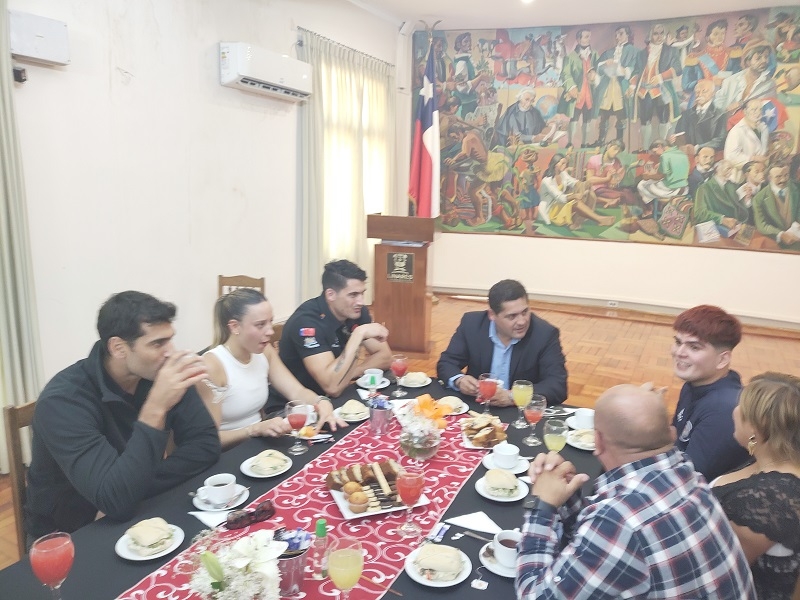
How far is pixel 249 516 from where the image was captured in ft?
5.32

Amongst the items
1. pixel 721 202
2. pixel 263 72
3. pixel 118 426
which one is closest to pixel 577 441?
pixel 118 426

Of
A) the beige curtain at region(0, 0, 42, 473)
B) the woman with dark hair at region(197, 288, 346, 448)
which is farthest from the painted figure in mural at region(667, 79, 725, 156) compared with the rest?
the beige curtain at region(0, 0, 42, 473)

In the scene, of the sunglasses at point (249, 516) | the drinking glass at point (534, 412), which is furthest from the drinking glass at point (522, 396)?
the sunglasses at point (249, 516)

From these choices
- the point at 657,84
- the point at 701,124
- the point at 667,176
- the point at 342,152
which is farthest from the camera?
the point at 667,176

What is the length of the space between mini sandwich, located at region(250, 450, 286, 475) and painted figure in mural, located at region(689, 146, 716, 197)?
23.1 ft

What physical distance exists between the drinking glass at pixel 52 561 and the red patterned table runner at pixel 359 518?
0.14 meters

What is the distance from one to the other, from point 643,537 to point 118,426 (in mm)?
1643

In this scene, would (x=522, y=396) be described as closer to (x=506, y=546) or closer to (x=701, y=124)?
→ (x=506, y=546)

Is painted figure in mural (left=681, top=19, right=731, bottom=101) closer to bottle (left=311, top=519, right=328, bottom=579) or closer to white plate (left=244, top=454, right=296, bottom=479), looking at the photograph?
white plate (left=244, top=454, right=296, bottom=479)

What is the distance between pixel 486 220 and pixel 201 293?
4728 mm

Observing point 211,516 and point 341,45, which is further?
point 341,45

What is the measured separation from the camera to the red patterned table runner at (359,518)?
1.37 meters

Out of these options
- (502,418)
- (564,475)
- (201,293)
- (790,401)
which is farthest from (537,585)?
(201,293)

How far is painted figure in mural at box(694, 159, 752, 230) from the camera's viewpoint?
7.18 meters
